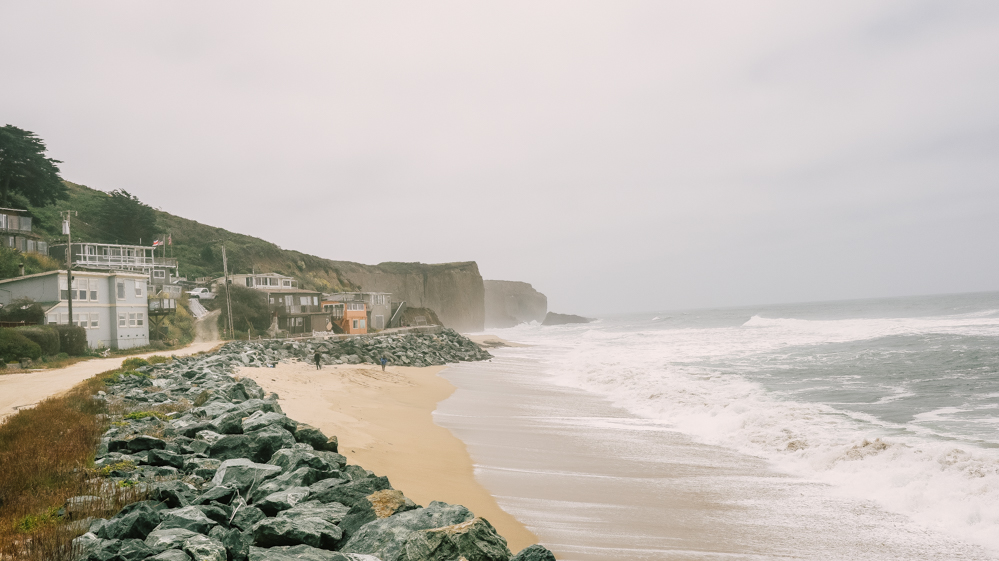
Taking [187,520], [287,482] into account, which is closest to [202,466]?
[287,482]

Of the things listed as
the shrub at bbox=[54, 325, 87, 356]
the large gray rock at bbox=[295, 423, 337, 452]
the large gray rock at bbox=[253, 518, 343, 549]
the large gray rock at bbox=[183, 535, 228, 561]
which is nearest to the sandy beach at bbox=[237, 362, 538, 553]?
the large gray rock at bbox=[295, 423, 337, 452]

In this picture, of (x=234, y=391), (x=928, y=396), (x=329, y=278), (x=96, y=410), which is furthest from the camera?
(x=329, y=278)

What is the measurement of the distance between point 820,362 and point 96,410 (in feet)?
91.6

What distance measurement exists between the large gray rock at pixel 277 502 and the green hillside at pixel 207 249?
63862 millimetres

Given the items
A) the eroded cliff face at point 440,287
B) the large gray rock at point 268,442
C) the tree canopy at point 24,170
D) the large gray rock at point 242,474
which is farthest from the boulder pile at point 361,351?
the eroded cliff face at point 440,287

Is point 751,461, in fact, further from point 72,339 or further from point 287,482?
point 72,339

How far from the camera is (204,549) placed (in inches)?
172

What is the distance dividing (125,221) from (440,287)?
188ft

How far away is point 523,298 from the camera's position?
18488 cm

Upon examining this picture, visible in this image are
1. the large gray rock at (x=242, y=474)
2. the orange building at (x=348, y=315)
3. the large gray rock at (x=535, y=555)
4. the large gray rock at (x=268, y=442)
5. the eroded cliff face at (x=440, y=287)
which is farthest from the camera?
the eroded cliff face at (x=440, y=287)

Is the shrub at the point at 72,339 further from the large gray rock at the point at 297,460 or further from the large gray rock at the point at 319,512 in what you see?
the large gray rock at the point at 319,512

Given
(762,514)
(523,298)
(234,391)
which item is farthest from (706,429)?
(523,298)

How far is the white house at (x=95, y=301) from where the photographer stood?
3055 centimetres

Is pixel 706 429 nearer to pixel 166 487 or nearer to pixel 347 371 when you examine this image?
pixel 166 487
